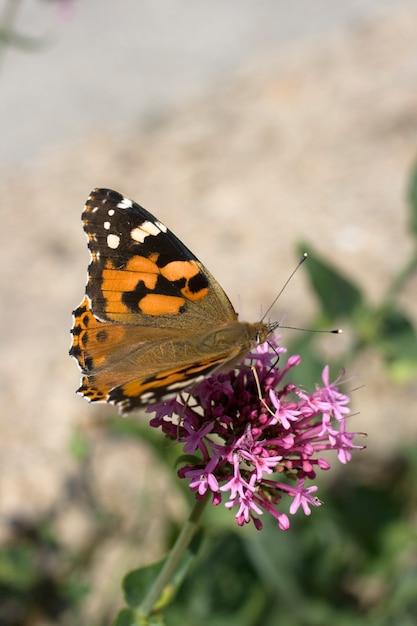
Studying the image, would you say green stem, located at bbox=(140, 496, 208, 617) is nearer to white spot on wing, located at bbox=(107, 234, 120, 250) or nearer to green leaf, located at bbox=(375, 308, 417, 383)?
white spot on wing, located at bbox=(107, 234, 120, 250)

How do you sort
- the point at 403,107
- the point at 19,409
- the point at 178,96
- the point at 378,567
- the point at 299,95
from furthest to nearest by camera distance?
the point at 178,96 → the point at 299,95 → the point at 403,107 → the point at 19,409 → the point at 378,567

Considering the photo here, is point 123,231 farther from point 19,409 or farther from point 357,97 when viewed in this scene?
point 357,97

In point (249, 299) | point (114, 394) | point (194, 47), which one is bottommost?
point (114, 394)

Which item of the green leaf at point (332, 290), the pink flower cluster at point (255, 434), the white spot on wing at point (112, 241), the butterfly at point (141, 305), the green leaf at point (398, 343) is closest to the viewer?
the pink flower cluster at point (255, 434)

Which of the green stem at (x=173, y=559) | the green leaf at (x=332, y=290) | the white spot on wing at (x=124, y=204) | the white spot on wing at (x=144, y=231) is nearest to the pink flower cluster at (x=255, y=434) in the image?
the green stem at (x=173, y=559)

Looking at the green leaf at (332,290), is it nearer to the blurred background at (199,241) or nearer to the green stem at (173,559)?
the blurred background at (199,241)

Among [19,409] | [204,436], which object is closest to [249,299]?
[19,409]
